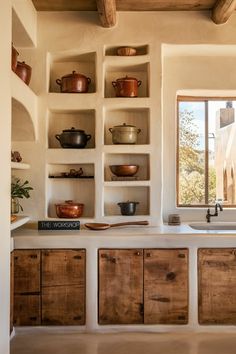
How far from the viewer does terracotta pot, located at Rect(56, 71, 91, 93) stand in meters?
3.56

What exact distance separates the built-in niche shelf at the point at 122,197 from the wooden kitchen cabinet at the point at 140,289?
797 mm

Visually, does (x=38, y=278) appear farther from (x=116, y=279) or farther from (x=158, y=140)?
(x=158, y=140)

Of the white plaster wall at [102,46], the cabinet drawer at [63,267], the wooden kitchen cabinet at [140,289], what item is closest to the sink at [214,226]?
the white plaster wall at [102,46]

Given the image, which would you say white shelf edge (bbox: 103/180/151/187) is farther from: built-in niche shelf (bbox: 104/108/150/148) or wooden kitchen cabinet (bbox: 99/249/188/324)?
wooden kitchen cabinet (bbox: 99/249/188/324)

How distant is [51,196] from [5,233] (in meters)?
1.48

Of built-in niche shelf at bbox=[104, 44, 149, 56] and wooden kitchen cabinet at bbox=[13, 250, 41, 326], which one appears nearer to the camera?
wooden kitchen cabinet at bbox=[13, 250, 41, 326]

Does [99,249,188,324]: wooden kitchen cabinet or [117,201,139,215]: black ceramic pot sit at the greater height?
[117,201,139,215]: black ceramic pot

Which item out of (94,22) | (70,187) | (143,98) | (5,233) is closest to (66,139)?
(70,187)

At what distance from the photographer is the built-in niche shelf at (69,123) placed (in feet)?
12.4

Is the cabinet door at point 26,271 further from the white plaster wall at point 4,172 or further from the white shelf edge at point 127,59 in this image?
the white shelf edge at point 127,59

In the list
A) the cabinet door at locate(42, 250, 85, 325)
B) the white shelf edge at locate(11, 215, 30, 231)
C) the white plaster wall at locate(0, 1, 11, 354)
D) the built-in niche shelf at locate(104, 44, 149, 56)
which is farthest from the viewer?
the built-in niche shelf at locate(104, 44, 149, 56)

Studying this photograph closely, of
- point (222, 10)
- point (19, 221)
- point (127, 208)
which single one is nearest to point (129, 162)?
point (127, 208)

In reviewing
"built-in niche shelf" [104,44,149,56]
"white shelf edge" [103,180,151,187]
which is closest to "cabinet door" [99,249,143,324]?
"white shelf edge" [103,180,151,187]

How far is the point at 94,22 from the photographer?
11.8 feet
